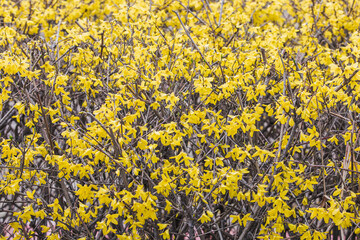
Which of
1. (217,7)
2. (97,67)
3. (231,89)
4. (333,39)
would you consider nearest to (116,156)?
(231,89)

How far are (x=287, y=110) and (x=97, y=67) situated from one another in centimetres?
209

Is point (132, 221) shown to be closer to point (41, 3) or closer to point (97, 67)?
point (97, 67)

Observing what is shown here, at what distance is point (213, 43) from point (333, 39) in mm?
2496

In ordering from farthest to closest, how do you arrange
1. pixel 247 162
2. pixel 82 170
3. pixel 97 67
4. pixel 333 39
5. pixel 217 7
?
pixel 333 39, pixel 217 7, pixel 97 67, pixel 247 162, pixel 82 170

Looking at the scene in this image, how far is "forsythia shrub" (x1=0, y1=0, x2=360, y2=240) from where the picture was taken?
3.14 meters

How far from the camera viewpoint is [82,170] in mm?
3133

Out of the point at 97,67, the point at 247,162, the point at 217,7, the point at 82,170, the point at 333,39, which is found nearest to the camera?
the point at 82,170

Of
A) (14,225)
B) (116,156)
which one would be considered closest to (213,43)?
(116,156)

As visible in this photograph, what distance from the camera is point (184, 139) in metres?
3.78

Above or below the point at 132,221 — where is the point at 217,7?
above

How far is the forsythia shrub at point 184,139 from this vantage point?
10.3 ft

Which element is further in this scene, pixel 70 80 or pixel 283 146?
pixel 70 80

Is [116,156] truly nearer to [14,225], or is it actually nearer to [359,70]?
[14,225]

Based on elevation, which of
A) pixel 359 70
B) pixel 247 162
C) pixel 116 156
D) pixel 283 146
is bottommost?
pixel 247 162
